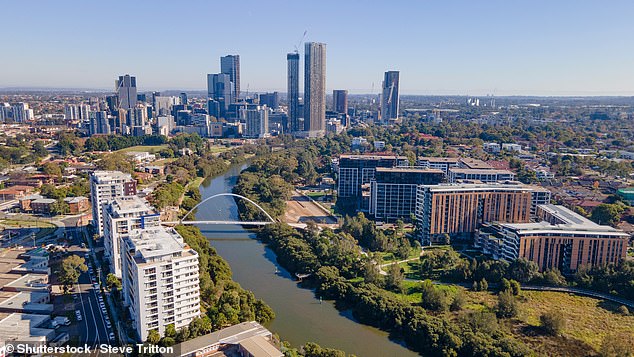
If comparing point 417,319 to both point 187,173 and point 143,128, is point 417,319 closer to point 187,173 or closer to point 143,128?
point 187,173

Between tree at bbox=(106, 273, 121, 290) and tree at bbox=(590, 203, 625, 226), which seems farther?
tree at bbox=(590, 203, 625, 226)

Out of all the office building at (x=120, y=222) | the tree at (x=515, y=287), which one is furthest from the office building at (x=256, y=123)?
the tree at (x=515, y=287)

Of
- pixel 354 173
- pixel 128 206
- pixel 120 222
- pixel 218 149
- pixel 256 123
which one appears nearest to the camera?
pixel 120 222

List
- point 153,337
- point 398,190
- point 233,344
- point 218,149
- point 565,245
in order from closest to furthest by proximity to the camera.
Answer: point 233,344
point 153,337
point 565,245
point 398,190
point 218,149

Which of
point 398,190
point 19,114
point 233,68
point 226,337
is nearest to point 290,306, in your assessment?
point 226,337

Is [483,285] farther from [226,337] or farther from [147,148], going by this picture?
[147,148]

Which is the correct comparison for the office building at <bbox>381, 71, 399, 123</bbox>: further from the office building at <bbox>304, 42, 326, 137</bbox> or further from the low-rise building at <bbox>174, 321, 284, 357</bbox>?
the low-rise building at <bbox>174, 321, 284, 357</bbox>

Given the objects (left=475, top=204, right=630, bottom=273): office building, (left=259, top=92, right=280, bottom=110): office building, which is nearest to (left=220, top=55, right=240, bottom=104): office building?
(left=259, top=92, right=280, bottom=110): office building
